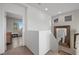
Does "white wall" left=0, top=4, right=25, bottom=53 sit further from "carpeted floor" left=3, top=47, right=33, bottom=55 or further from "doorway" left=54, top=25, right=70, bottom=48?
"doorway" left=54, top=25, right=70, bottom=48

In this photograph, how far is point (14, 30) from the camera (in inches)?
69.6

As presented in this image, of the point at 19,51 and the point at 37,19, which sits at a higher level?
the point at 37,19

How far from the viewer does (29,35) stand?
1730 millimetres

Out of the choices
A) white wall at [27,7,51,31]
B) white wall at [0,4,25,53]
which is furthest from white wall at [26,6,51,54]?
white wall at [0,4,25,53]

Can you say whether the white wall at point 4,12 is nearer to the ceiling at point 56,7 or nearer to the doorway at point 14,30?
the doorway at point 14,30

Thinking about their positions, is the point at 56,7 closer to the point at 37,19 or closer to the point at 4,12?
the point at 37,19

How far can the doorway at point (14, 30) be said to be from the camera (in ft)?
5.63

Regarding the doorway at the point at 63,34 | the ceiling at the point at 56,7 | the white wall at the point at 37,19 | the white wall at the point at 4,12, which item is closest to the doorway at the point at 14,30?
the white wall at the point at 4,12

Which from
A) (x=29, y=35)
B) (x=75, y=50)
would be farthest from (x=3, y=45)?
(x=75, y=50)

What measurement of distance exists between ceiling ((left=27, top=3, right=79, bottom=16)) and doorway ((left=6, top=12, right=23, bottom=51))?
14.9 inches

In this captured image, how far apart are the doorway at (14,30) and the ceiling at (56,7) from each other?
0.38m

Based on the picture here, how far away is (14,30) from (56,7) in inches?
32.8

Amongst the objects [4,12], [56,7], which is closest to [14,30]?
[4,12]

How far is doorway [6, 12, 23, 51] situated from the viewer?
172 cm
